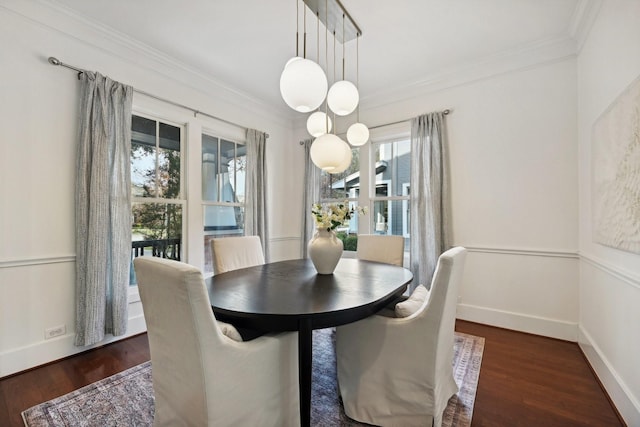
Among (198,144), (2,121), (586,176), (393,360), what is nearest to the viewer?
(393,360)

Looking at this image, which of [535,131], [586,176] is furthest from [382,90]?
[586,176]

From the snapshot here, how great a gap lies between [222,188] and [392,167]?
224cm

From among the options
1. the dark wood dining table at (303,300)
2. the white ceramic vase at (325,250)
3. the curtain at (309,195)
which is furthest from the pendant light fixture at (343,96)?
the curtain at (309,195)

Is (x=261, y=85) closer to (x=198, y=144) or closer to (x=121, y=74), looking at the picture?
(x=198, y=144)

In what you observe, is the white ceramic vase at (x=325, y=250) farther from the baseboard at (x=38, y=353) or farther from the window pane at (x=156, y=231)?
the baseboard at (x=38, y=353)

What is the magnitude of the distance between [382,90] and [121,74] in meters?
2.84

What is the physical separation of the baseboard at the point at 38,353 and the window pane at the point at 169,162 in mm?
1488

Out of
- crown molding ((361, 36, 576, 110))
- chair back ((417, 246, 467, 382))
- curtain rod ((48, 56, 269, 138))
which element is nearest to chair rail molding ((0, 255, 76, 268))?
curtain rod ((48, 56, 269, 138))

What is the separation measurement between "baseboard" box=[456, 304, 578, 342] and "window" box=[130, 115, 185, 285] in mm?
3284

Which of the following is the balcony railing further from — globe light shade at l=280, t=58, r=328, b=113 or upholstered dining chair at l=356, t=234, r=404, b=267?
globe light shade at l=280, t=58, r=328, b=113

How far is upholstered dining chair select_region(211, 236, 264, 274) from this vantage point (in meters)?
2.45

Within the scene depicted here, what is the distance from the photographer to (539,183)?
283cm

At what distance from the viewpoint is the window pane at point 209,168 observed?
3.54m

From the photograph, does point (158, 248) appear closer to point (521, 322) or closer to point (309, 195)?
point (309, 195)
